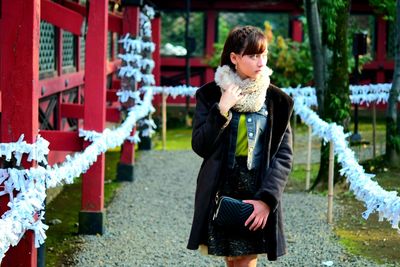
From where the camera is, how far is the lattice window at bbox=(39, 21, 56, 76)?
9.76 metres

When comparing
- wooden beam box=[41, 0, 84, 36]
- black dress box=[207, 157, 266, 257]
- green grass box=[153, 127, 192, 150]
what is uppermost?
wooden beam box=[41, 0, 84, 36]

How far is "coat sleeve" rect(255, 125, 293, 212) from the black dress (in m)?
0.08

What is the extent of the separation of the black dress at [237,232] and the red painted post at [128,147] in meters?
7.10

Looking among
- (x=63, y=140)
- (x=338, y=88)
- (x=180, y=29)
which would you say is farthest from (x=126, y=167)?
(x=180, y=29)

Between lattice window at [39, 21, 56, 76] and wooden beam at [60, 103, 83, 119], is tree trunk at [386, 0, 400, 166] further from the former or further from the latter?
lattice window at [39, 21, 56, 76]

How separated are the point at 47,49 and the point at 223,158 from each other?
6415mm

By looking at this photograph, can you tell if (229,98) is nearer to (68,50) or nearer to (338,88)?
(338,88)

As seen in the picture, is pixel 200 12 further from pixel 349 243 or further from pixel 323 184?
pixel 349 243

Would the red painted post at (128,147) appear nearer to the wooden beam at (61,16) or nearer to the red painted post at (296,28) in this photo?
the wooden beam at (61,16)

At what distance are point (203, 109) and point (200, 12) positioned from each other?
734 inches

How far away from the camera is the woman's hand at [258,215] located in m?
4.09

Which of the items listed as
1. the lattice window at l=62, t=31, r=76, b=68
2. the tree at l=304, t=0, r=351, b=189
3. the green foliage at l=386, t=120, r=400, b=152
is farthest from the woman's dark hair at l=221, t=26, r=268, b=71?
the lattice window at l=62, t=31, r=76, b=68

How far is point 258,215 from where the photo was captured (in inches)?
161

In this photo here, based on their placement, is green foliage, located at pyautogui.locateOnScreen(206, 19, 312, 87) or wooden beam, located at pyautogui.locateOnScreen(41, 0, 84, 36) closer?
wooden beam, located at pyautogui.locateOnScreen(41, 0, 84, 36)
